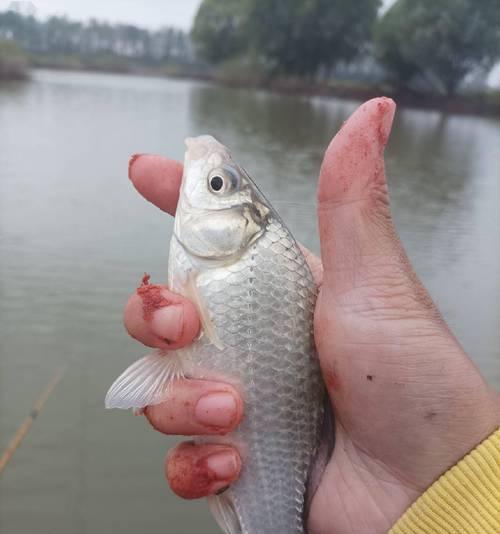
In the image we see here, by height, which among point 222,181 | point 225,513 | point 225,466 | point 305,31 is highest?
point 222,181

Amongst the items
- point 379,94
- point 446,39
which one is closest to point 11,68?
point 379,94

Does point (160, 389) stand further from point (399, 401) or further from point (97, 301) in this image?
point (97, 301)

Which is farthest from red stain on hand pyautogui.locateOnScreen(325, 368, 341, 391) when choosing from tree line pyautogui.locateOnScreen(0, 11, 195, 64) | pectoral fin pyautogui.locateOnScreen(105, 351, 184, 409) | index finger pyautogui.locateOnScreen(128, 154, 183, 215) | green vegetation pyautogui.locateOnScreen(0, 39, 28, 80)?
tree line pyautogui.locateOnScreen(0, 11, 195, 64)

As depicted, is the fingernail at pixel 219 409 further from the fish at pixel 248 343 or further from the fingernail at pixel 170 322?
the fingernail at pixel 170 322

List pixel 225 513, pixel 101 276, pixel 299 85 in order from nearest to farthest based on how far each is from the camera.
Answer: pixel 225 513, pixel 101 276, pixel 299 85

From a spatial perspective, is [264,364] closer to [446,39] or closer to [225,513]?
[225,513]

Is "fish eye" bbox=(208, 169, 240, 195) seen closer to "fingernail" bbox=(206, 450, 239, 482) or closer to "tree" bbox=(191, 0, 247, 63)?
"fingernail" bbox=(206, 450, 239, 482)

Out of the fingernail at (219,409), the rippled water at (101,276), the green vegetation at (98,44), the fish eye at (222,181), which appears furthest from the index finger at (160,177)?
the green vegetation at (98,44)
